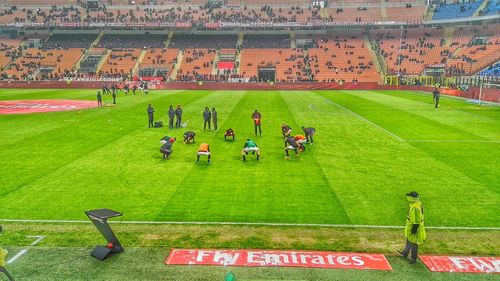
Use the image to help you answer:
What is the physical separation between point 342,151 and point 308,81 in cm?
5084

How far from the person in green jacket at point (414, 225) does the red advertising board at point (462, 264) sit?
1.40ft

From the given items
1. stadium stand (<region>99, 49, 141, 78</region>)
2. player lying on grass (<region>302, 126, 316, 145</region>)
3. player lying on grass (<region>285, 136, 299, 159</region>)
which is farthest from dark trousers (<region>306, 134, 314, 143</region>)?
stadium stand (<region>99, 49, 141, 78</region>)

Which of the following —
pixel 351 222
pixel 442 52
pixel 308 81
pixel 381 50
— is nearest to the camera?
pixel 351 222

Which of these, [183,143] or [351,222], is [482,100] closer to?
[183,143]

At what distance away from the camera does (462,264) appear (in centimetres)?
970

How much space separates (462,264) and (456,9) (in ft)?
284

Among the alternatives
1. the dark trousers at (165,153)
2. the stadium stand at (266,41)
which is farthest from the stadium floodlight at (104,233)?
the stadium stand at (266,41)

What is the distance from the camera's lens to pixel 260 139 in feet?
79.5

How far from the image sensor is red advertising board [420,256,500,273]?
→ 948 centimetres

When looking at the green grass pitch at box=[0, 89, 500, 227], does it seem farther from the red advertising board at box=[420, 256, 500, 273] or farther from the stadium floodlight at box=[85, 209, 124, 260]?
the stadium floodlight at box=[85, 209, 124, 260]

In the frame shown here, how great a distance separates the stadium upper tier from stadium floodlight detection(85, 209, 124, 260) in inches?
2590

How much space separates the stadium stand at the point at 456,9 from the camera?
80312 mm

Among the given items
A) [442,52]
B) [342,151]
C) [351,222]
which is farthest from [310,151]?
[442,52]

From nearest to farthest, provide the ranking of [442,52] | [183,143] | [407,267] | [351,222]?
[407,267] → [351,222] → [183,143] → [442,52]
